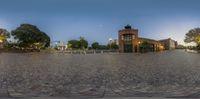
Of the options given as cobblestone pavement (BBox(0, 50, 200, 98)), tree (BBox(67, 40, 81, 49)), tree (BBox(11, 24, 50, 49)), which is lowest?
cobblestone pavement (BBox(0, 50, 200, 98))

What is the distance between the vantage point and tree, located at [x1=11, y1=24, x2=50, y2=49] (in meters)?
16.6

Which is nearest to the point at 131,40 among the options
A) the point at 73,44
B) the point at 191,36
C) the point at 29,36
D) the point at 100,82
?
the point at 191,36

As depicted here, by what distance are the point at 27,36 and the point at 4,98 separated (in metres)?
11.2

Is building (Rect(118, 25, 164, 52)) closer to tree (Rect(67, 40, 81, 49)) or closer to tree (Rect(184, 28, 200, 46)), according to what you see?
tree (Rect(184, 28, 200, 46))

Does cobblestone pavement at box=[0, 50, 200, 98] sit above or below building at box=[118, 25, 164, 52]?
below

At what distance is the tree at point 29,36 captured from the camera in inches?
655

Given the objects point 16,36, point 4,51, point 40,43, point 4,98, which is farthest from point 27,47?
point 4,98

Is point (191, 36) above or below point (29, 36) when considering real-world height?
above

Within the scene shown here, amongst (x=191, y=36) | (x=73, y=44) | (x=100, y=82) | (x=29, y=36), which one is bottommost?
(x=100, y=82)

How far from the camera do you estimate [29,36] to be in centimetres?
1741

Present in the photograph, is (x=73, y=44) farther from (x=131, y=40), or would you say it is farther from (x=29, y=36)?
(x=131, y=40)

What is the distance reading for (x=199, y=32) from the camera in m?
27.7

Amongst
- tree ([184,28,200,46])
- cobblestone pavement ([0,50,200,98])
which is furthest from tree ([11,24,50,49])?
tree ([184,28,200,46])

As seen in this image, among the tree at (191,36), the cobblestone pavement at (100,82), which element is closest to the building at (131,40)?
the tree at (191,36)
